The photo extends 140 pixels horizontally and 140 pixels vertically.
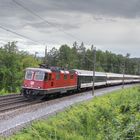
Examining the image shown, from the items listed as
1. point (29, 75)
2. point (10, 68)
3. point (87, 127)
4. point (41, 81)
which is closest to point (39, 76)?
point (41, 81)

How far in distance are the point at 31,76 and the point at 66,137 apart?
24852mm

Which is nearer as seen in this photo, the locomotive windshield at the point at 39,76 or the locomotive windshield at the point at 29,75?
the locomotive windshield at the point at 39,76

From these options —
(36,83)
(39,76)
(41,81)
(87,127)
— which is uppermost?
(39,76)

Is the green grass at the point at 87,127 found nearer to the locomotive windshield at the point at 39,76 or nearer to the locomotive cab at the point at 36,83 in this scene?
the locomotive cab at the point at 36,83

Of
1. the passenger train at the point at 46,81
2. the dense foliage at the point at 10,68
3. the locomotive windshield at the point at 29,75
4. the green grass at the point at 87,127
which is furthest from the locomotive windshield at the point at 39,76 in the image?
the dense foliage at the point at 10,68

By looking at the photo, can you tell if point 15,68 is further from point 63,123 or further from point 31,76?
point 63,123

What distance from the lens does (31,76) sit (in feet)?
139

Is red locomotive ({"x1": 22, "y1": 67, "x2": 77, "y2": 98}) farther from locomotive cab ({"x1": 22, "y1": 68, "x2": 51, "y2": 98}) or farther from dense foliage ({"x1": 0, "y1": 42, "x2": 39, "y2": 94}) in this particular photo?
dense foliage ({"x1": 0, "y1": 42, "x2": 39, "y2": 94})

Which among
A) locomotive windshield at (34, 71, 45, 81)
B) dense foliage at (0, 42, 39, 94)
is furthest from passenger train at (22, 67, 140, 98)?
dense foliage at (0, 42, 39, 94)

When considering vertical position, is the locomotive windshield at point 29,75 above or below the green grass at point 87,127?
above

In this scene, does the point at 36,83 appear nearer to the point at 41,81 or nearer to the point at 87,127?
the point at 41,81

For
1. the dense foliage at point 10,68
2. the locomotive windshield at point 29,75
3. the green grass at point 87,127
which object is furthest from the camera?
the dense foliage at point 10,68

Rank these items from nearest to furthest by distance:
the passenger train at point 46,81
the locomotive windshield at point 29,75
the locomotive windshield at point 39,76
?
1. the passenger train at point 46,81
2. the locomotive windshield at point 39,76
3. the locomotive windshield at point 29,75

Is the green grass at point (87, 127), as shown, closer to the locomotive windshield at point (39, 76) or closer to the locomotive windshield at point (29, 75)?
the locomotive windshield at point (39, 76)
